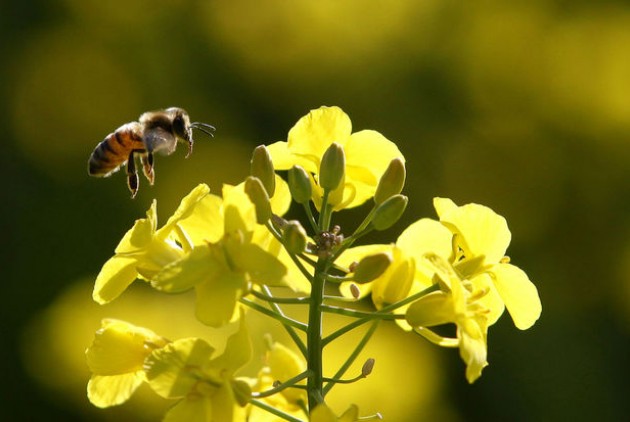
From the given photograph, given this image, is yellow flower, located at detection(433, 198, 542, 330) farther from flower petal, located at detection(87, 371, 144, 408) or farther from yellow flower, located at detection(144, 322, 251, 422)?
flower petal, located at detection(87, 371, 144, 408)

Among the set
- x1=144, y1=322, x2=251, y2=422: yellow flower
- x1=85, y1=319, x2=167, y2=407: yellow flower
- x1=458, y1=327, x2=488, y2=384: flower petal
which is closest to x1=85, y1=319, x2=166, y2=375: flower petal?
x1=85, y1=319, x2=167, y2=407: yellow flower

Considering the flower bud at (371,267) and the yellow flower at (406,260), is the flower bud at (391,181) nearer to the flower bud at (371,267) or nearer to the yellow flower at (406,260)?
the yellow flower at (406,260)

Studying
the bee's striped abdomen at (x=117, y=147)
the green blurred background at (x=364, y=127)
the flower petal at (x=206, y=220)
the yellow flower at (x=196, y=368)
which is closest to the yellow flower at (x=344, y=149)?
the flower petal at (x=206, y=220)

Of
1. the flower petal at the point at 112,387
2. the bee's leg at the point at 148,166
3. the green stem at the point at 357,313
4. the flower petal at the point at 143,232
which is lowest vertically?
the flower petal at the point at 112,387

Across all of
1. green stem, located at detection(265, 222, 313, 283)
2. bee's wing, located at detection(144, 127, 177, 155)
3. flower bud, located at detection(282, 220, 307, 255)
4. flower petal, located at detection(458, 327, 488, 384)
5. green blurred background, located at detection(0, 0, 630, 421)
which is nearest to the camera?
flower petal, located at detection(458, 327, 488, 384)

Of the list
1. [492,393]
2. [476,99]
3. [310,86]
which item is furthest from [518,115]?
[492,393]

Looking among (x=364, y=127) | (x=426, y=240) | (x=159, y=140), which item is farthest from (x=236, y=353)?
(x=364, y=127)

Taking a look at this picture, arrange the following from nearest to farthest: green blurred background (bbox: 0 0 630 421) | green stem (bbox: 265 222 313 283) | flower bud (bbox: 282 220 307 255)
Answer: flower bud (bbox: 282 220 307 255)
green stem (bbox: 265 222 313 283)
green blurred background (bbox: 0 0 630 421)
